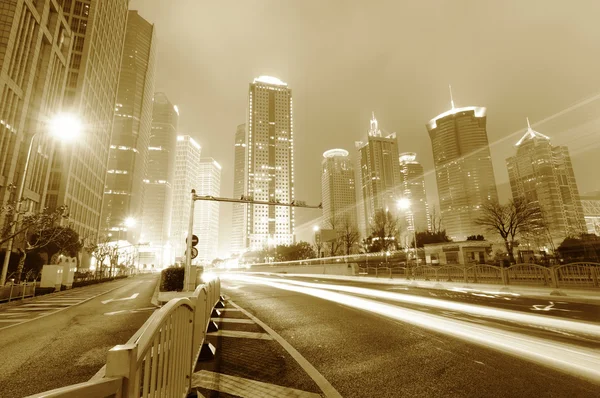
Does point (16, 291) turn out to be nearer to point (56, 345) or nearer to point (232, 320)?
point (56, 345)

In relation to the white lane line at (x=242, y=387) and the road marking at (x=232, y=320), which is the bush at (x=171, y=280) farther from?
the white lane line at (x=242, y=387)

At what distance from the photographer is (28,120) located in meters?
44.7

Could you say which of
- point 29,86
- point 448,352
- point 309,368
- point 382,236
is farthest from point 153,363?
point 382,236

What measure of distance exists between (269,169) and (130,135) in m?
72.4

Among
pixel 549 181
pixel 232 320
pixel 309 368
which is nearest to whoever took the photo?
pixel 309 368

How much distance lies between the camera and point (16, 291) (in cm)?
1855

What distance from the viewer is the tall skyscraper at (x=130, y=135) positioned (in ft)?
481

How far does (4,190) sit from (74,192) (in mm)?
29608

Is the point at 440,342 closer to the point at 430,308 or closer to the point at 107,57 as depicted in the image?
the point at 430,308

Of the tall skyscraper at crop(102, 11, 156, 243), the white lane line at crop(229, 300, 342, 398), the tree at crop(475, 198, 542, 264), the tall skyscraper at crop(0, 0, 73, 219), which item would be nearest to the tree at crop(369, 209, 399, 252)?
the tree at crop(475, 198, 542, 264)

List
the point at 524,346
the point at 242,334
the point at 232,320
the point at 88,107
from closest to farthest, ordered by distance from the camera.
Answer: the point at 524,346
the point at 242,334
the point at 232,320
the point at 88,107

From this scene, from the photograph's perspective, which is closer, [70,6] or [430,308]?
[430,308]

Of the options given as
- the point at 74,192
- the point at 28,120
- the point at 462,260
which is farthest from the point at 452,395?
the point at 74,192

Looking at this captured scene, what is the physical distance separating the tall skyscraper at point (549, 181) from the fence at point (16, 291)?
14527 cm
